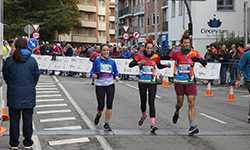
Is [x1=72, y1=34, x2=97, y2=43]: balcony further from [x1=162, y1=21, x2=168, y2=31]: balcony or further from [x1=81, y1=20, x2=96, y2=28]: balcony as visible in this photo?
[x1=162, y1=21, x2=168, y2=31]: balcony

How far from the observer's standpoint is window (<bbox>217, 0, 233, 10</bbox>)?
34281 mm

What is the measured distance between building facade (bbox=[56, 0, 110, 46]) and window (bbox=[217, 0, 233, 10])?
1940 inches

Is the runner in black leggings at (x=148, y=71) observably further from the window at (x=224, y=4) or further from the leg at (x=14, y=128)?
the window at (x=224, y=4)

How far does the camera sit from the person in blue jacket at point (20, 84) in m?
7.06

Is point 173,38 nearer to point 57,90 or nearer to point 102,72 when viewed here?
point 57,90

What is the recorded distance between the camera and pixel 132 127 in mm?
9297

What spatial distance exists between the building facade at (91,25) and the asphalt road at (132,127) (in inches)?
2662

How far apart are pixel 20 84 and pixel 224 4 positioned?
29582mm

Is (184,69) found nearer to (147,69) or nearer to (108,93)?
(147,69)

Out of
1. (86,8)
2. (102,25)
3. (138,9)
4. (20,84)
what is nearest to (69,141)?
(20,84)

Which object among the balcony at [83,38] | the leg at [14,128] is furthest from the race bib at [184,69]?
the balcony at [83,38]

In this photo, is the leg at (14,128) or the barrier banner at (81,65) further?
the barrier banner at (81,65)

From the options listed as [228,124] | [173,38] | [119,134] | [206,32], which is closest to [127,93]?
[228,124]

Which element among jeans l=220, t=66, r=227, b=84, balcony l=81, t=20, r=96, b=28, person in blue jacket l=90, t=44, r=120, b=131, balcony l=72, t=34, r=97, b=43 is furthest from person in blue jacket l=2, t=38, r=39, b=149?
balcony l=81, t=20, r=96, b=28
